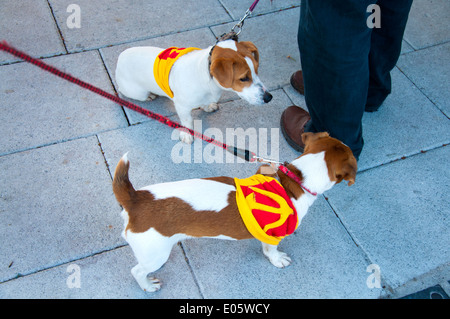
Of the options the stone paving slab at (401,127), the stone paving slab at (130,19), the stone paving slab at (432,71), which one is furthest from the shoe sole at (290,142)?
the stone paving slab at (130,19)

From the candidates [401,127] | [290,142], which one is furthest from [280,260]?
[401,127]

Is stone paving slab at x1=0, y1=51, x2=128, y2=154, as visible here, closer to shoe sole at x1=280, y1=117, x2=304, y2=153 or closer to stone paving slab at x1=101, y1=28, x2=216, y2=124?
stone paving slab at x1=101, y1=28, x2=216, y2=124

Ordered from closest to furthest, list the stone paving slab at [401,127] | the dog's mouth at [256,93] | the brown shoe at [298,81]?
the dog's mouth at [256,93] → the stone paving slab at [401,127] → the brown shoe at [298,81]

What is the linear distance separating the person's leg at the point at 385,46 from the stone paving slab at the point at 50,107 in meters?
2.62

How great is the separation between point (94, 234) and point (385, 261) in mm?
2470

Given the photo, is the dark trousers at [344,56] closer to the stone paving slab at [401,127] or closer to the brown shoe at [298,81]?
the stone paving slab at [401,127]

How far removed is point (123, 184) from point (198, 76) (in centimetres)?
137

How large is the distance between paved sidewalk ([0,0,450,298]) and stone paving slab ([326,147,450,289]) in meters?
Result: 0.01

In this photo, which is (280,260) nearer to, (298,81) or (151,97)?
(298,81)

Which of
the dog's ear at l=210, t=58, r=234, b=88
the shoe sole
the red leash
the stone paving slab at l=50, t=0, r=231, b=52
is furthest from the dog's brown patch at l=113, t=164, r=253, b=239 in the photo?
the stone paving slab at l=50, t=0, r=231, b=52

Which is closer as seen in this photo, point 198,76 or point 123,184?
point 123,184

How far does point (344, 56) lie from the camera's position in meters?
2.78

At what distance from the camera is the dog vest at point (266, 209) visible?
2.41 metres
